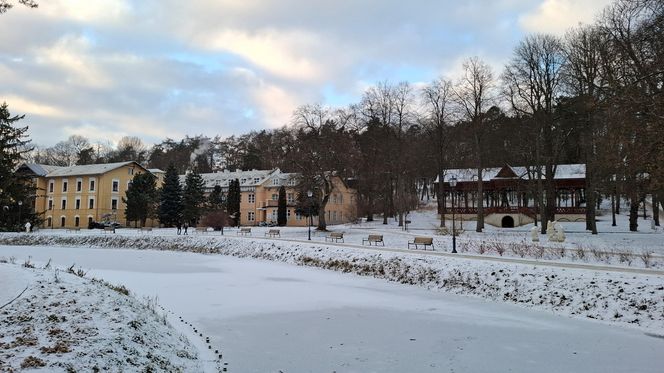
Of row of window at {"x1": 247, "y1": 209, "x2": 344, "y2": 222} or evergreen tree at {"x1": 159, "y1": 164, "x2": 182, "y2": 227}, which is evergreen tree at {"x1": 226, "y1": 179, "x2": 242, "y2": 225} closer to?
row of window at {"x1": 247, "y1": 209, "x2": 344, "y2": 222}

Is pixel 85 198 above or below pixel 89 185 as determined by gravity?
below

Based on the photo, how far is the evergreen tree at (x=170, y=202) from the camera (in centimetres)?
5525

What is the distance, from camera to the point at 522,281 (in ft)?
48.5

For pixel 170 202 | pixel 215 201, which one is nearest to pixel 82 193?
pixel 170 202

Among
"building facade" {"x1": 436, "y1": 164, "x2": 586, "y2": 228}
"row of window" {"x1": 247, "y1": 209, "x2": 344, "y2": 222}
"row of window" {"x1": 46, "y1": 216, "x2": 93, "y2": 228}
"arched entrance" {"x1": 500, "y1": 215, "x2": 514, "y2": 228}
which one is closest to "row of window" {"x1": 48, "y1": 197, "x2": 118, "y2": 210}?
"row of window" {"x1": 46, "y1": 216, "x2": 93, "y2": 228}

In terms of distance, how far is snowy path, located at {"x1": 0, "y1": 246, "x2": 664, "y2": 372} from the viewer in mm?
7934

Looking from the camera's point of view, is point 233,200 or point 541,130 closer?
point 541,130

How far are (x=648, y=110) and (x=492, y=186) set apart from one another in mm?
37719

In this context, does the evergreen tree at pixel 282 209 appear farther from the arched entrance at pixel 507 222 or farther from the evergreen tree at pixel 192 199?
the arched entrance at pixel 507 222

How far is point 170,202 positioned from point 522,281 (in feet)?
155

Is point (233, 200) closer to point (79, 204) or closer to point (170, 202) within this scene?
point (170, 202)

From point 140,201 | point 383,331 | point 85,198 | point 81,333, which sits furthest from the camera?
point 85,198

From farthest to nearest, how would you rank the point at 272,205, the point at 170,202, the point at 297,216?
the point at 272,205, the point at 297,216, the point at 170,202

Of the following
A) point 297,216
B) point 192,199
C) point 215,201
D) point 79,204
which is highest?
point 192,199
